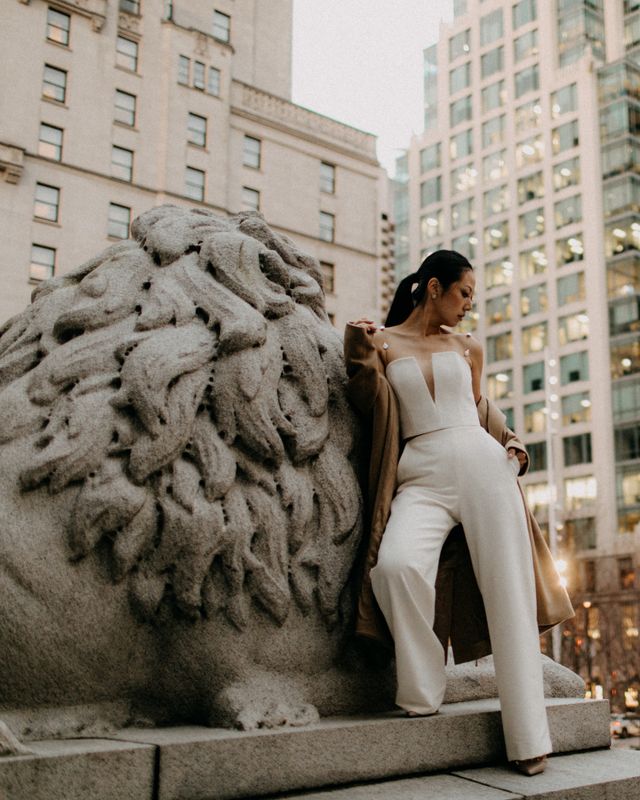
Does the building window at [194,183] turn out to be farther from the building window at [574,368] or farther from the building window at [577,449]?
the building window at [577,449]

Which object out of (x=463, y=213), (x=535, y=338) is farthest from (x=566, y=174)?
(x=535, y=338)

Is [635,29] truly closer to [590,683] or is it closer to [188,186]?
[188,186]

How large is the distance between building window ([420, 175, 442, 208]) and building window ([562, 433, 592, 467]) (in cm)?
2026

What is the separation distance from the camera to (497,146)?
192ft

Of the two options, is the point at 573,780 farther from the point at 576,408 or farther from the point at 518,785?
the point at 576,408

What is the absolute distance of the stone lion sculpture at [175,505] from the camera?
309cm

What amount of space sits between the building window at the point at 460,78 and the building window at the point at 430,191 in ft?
20.2

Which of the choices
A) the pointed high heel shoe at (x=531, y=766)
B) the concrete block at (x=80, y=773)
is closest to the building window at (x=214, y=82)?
the pointed high heel shoe at (x=531, y=766)

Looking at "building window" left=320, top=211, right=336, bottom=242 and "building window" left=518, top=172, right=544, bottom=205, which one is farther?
"building window" left=518, top=172, right=544, bottom=205

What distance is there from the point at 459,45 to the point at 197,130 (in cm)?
3632

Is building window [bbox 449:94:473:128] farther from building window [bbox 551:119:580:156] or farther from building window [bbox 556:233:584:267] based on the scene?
building window [bbox 556:233:584:267]

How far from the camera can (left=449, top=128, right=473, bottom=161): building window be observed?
6022 centimetres

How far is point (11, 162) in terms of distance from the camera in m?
27.6

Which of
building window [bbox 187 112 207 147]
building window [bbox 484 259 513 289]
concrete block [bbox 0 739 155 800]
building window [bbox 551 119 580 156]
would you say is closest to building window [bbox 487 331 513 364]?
building window [bbox 484 259 513 289]
